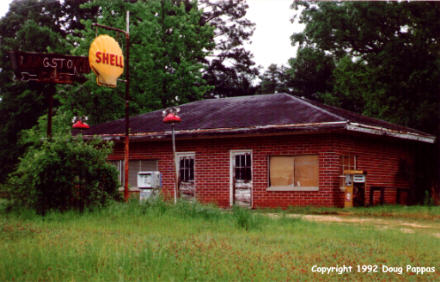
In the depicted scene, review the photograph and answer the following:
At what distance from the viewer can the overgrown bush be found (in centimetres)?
1329

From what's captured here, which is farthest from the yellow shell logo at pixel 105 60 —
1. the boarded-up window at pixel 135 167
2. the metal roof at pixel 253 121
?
the boarded-up window at pixel 135 167

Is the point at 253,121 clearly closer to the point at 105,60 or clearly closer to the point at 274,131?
the point at 274,131

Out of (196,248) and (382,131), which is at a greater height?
(382,131)

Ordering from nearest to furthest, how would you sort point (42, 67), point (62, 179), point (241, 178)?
point (62, 179) < point (42, 67) < point (241, 178)

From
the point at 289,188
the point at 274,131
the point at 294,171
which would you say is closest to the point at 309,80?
the point at 294,171

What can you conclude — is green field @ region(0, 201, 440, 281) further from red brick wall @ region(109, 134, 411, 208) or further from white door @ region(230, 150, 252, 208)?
white door @ region(230, 150, 252, 208)

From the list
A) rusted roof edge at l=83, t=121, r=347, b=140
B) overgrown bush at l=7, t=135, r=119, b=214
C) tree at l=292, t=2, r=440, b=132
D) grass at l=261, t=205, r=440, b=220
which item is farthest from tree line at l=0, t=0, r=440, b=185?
grass at l=261, t=205, r=440, b=220

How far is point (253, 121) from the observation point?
794 inches

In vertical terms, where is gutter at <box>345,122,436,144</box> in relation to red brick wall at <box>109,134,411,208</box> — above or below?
above

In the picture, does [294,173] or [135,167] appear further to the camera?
[135,167]

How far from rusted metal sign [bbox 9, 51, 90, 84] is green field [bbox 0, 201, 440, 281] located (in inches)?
199

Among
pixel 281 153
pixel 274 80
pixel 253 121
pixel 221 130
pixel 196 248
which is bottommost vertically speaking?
pixel 196 248

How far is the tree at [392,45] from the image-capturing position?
2417 cm

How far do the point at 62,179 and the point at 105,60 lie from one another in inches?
196
